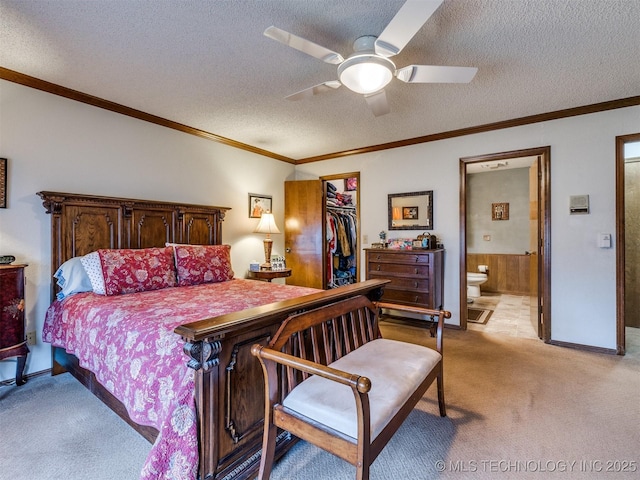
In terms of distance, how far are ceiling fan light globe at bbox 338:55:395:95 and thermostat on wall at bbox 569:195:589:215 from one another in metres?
2.57

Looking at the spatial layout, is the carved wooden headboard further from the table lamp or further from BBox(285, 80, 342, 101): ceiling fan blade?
BBox(285, 80, 342, 101): ceiling fan blade

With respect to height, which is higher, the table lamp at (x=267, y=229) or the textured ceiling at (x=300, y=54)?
the textured ceiling at (x=300, y=54)

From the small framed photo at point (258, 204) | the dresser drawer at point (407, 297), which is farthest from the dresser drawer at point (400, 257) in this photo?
the small framed photo at point (258, 204)

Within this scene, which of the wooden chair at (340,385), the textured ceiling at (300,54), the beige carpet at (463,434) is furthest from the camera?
the textured ceiling at (300,54)

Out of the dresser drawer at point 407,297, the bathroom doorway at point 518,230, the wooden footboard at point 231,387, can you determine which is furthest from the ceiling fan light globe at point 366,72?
the dresser drawer at point 407,297

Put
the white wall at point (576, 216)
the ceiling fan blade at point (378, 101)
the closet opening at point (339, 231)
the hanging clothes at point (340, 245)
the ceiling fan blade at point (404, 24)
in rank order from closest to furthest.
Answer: the ceiling fan blade at point (404, 24) → the ceiling fan blade at point (378, 101) → the white wall at point (576, 216) → the closet opening at point (339, 231) → the hanging clothes at point (340, 245)

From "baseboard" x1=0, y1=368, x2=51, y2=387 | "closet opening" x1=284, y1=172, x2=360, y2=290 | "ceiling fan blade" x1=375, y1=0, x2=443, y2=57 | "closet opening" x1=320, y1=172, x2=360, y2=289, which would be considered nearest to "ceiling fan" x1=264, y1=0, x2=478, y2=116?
"ceiling fan blade" x1=375, y1=0, x2=443, y2=57

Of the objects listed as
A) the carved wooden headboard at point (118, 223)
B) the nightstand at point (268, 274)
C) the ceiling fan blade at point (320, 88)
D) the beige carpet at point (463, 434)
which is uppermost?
the ceiling fan blade at point (320, 88)

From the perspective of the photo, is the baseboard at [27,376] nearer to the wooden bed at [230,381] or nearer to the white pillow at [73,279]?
the wooden bed at [230,381]

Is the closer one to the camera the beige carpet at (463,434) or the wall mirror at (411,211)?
the beige carpet at (463,434)

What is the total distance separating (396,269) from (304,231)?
5.29 feet

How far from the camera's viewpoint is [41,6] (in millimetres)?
1761

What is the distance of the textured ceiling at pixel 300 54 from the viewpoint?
70.8 inches

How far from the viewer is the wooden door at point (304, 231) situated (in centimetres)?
479
